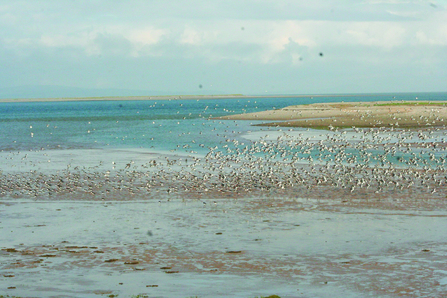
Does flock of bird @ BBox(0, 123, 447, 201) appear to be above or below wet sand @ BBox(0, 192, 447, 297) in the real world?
above

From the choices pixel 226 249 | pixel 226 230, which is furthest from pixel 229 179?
pixel 226 249

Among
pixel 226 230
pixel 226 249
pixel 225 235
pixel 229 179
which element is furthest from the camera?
pixel 229 179

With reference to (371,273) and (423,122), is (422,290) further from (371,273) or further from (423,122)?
(423,122)

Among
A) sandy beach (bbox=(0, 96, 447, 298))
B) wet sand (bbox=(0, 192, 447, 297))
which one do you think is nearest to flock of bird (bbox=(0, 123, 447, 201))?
sandy beach (bbox=(0, 96, 447, 298))

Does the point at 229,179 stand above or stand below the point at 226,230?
above

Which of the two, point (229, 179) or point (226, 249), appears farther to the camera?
point (229, 179)

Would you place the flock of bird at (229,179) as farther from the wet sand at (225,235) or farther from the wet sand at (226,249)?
the wet sand at (226,249)

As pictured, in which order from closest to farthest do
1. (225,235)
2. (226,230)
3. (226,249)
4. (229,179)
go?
(226,249) < (225,235) < (226,230) < (229,179)

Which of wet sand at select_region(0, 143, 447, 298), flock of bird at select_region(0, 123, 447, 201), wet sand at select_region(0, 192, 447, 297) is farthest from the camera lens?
flock of bird at select_region(0, 123, 447, 201)

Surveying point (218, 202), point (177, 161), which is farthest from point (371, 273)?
point (177, 161)

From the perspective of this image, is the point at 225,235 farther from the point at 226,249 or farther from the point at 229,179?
the point at 229,179

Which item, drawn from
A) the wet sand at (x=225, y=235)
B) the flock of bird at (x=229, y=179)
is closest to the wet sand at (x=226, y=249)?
the wet sand at (x=225, y=235)

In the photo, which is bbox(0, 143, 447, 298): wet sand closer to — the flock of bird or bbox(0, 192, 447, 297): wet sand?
bbox(0, 192, 447, 297): wet sand

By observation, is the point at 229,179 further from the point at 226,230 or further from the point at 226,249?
the point at 226,249
